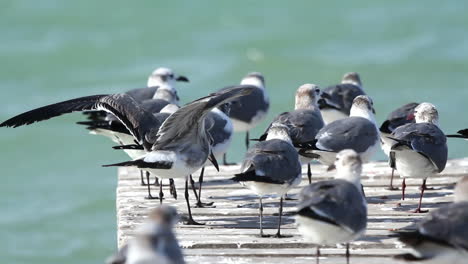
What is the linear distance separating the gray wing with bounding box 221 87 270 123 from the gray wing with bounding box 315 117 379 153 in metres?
2.67

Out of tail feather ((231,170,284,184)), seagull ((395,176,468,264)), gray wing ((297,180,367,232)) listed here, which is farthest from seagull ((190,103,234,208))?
seagull ((395,176,468,264))

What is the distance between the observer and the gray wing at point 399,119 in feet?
33.9

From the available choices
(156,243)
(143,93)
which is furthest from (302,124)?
(156,243)

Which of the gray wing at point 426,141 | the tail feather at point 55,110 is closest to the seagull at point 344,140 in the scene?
the gray wing at point 426,141

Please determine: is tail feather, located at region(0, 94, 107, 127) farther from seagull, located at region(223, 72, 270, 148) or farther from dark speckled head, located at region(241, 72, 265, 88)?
dark speckled head, located at region(241, 72, 265, 88)

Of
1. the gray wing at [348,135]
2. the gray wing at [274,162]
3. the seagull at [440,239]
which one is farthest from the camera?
the gray wing at [348,135]

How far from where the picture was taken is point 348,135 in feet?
30.8

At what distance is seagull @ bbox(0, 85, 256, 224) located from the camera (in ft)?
27.7

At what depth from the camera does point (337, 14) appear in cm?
2477

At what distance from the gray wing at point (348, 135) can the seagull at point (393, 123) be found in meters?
0.44

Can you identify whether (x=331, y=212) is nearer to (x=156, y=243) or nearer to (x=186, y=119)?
(x=156, y=243)

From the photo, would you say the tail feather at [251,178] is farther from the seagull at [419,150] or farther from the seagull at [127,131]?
the seagull at [127,131]

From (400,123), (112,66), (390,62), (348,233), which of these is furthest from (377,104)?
(348,233)

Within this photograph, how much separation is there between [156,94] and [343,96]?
6.55ft
